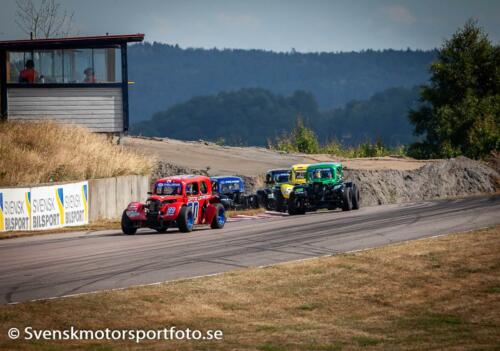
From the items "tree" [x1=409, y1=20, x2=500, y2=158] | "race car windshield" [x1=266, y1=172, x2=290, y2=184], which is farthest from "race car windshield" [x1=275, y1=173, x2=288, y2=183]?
"tree" [x1=409, y1=20, x2=500, y2=158]

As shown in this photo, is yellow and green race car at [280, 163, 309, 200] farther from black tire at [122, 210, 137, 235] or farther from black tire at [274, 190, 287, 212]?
black tire at [122, 210, 137, 235]

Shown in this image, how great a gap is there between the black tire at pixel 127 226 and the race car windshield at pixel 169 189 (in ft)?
4.23

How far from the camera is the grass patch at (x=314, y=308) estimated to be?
16203mm

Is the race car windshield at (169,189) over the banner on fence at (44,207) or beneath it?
Answer: over

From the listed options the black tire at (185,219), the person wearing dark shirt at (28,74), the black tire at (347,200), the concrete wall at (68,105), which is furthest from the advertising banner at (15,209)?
the person wearing dark shirt at (28,74)

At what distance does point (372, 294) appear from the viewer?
20.3m

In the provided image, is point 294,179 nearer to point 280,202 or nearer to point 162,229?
point 280,202

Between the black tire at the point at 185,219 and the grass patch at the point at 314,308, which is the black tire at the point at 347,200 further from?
the grass patch at the point at 314,308

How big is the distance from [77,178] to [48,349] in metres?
21.1

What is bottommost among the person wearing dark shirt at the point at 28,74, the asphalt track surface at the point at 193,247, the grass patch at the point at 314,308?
the grass patch at the point at 314,308

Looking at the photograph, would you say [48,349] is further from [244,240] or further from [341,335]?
[244,240]

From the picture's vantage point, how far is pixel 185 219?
29.7 metres

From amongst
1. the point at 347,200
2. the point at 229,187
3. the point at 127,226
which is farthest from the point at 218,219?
the point at 229,187

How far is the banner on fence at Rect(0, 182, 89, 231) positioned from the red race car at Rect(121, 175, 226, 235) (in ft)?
11.1
